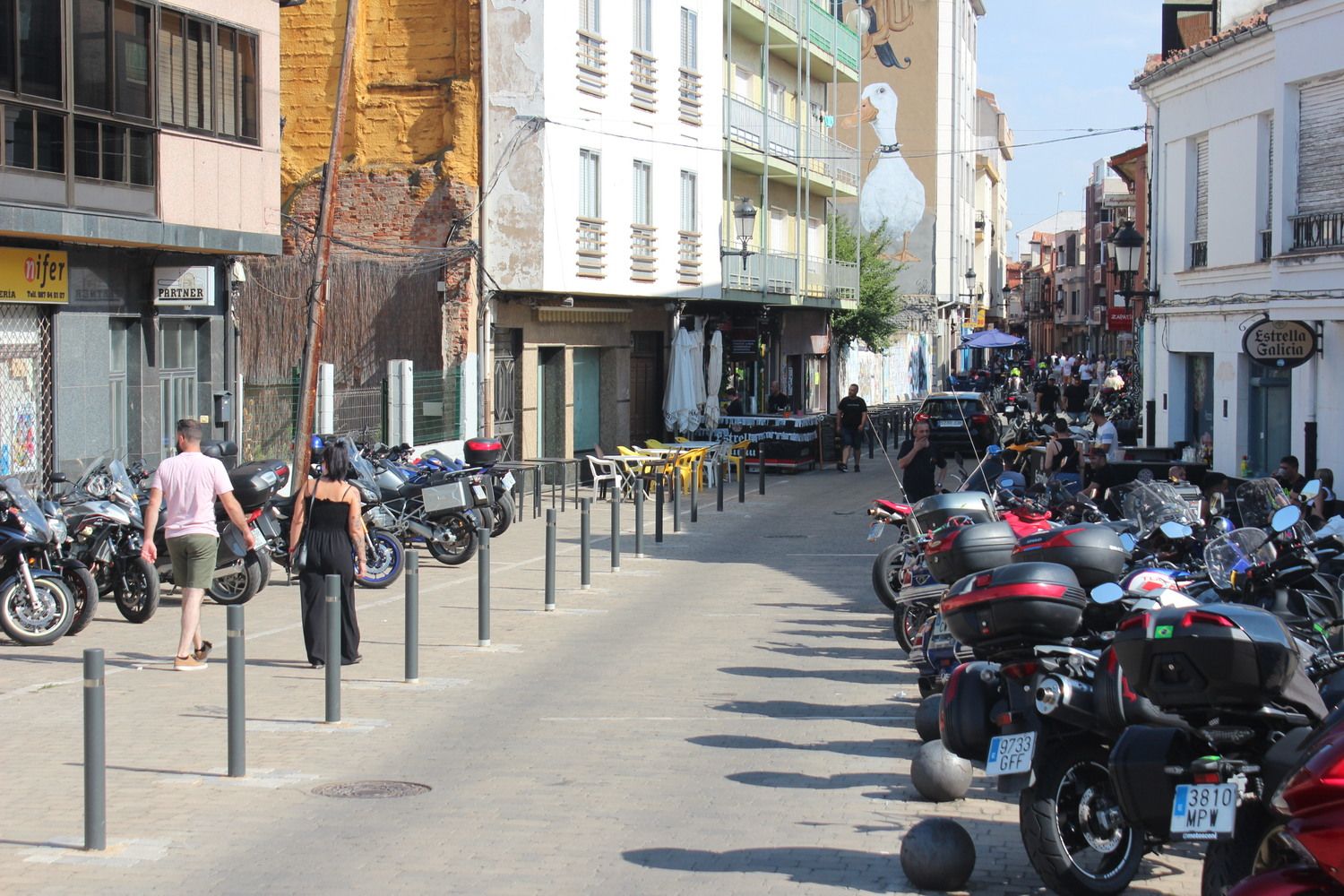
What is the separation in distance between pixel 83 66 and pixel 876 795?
13.3 metres

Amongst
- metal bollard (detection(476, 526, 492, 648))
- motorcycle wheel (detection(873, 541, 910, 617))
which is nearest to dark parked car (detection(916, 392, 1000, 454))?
motorcycle wheel (detection(873, 541, 910, 617))

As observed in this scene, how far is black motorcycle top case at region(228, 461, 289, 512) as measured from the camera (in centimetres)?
1508

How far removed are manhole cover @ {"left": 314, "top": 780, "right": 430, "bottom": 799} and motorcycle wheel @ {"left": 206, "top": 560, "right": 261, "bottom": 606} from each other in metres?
6.57

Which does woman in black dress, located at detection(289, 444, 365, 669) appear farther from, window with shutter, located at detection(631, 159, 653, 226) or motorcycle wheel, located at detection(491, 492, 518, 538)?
window with shutter, located at detection(631, 159, 653, 226)

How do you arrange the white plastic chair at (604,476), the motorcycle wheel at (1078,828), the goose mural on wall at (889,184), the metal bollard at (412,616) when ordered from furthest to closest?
the goose mural on wall at (889,184) < the white plastic chair at (604,476) < the metal bollard at (412,616) < the motorcycle wheel at (1078,828)

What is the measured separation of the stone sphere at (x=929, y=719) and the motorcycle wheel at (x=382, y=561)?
8381mm

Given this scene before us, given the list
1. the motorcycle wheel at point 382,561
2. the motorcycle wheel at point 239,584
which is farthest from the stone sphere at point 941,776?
the motorcycle wheel at point 382,561

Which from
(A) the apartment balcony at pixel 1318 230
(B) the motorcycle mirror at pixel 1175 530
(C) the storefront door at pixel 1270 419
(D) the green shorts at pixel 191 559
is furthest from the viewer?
(C) the storefront door at pixel 1270 419

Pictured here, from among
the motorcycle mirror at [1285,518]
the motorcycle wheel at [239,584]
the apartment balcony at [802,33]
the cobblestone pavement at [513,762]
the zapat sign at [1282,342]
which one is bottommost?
the cobblestone pavement at [513,762]

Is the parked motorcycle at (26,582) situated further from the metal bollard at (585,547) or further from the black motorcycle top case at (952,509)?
the black motorcycle top case at (952,509)

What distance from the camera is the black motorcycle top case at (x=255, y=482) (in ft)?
49.5

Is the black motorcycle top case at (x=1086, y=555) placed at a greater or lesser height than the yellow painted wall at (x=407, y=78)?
lesser

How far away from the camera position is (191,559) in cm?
1180

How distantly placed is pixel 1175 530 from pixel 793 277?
102ft
